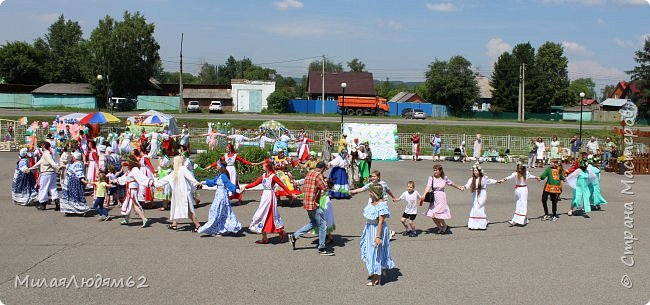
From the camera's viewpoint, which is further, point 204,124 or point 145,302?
point 204,124

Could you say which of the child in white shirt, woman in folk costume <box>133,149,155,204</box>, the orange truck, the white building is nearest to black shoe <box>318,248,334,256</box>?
the child in white shirt

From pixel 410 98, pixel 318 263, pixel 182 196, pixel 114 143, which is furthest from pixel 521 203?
pixel 410 98

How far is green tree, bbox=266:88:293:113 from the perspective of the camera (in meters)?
60.9

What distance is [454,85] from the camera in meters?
64.2

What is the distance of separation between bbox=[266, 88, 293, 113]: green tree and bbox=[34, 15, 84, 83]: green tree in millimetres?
22201

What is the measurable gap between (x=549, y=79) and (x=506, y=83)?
753cm

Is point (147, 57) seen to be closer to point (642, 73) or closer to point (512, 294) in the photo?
point (642, 73)

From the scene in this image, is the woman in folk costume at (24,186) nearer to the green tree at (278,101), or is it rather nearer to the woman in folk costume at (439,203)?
the woman in folk costume at (439,203)

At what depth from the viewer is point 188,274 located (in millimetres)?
8625

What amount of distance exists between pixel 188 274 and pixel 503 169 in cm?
1999

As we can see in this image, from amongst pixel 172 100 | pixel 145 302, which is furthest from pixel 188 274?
pixel 172 100

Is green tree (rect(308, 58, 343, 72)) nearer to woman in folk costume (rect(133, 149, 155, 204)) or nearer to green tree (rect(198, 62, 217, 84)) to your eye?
green tree (rect(198, 62, 217, 84))

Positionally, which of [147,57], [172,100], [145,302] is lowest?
[145,302]

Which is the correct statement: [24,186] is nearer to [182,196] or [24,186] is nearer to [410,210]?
[182,196]
